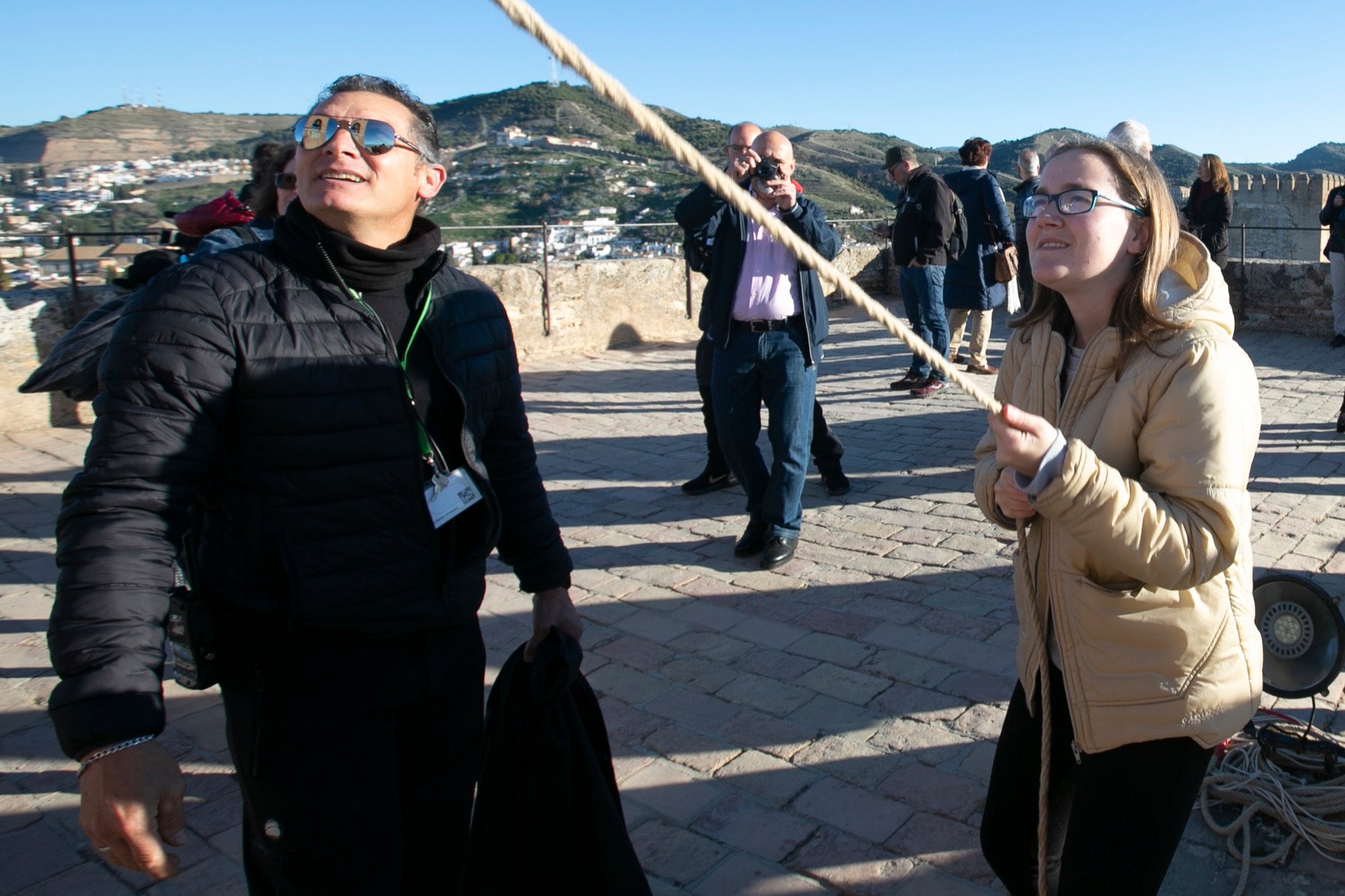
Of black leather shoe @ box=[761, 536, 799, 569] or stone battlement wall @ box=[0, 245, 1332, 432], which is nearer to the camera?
black leather shoe @ box=[761, 536, 799, 569]

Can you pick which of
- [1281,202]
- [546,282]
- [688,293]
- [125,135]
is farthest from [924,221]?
[1281,202]

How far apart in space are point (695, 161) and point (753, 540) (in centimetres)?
421

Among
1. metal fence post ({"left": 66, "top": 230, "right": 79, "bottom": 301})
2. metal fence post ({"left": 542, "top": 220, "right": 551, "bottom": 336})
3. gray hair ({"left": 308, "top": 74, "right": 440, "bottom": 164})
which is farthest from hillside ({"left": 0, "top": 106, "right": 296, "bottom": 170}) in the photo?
gray hair ({"left": 308, "top": 74, "right": 440, "bottom": 164})

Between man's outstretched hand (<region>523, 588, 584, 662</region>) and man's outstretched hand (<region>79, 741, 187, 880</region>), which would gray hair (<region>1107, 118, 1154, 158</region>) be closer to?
man's outstretched hand (<region>523, 588, 584, 662</region>)

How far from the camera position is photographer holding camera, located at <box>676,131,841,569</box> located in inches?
206

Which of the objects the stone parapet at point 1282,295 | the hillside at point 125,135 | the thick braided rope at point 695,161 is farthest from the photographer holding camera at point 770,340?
the hillside at point 125,135

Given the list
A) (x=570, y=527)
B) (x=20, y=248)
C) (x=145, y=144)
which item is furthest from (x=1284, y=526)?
(x=145, y=144)

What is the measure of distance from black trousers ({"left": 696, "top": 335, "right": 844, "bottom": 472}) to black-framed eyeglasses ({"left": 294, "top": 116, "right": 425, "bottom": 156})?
4497mm

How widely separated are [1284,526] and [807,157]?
29716 mm

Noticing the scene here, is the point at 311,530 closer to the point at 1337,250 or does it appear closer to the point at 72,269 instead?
the point at 72,269

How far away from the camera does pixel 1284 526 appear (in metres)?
5.53

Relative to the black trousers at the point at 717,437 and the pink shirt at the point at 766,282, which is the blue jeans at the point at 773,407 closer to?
the pink shirt at the point at 766,282

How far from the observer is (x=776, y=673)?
4152mm

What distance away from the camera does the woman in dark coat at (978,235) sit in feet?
30.6
